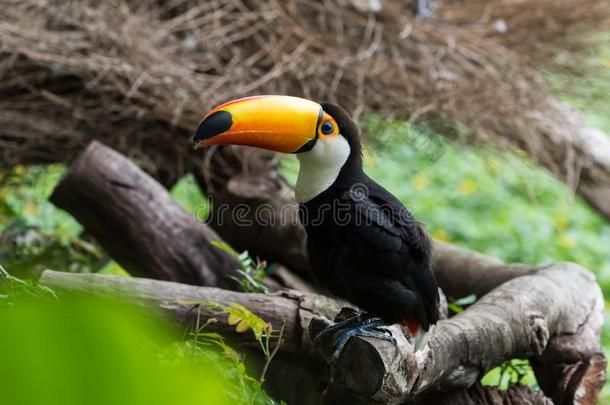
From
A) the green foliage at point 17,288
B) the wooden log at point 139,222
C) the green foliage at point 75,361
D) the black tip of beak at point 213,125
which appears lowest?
the wooden log at point 139,222

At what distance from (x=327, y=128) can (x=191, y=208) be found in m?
1.91

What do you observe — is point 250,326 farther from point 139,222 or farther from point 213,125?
point 139,222

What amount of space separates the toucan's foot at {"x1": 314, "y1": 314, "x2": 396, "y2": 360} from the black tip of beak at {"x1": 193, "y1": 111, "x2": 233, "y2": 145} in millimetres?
365

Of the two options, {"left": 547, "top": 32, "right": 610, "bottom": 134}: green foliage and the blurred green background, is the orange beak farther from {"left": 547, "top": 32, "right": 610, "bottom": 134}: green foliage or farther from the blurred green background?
{"left": 547, "top": 32, "right": 610, "bottom": 134}: green foliage

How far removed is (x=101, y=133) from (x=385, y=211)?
4.17 ft

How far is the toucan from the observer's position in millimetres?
1213

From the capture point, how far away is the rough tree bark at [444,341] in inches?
45.9

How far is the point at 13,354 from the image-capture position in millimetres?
277

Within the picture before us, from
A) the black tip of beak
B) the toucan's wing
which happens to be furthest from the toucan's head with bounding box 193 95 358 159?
the toucan's wing

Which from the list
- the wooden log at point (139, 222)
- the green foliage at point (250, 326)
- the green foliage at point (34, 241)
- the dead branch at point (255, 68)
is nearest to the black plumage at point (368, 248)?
the green foliage at point (250, 326)

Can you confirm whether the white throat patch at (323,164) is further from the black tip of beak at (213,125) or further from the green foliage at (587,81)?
the green foliage at (587,81)

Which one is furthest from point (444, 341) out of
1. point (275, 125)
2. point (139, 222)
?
point (139, 222)

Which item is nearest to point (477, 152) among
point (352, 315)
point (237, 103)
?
point (352, 315)

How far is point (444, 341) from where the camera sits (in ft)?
4.30
